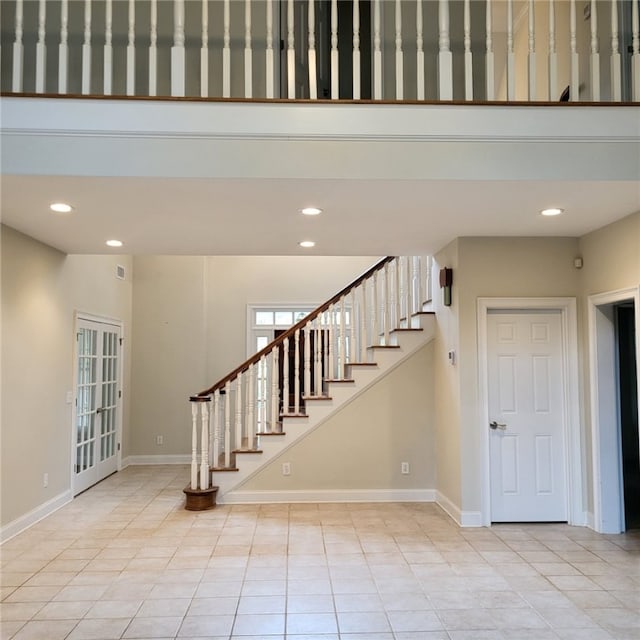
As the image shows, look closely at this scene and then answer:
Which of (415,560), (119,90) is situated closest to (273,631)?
(415,560)

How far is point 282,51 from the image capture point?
14.6ft

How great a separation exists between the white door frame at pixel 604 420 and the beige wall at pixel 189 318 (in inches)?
143

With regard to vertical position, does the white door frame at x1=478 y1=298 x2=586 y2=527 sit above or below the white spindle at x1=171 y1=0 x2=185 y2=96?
below

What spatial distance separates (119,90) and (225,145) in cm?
139

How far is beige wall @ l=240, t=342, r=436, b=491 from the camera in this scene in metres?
5.38

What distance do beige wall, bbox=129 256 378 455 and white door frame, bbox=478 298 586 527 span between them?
10.3 ft

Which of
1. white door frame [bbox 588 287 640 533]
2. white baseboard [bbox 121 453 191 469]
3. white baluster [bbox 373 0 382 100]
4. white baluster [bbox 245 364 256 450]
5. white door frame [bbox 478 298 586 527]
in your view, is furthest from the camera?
white baseboard [bbox 121 453 191 469]

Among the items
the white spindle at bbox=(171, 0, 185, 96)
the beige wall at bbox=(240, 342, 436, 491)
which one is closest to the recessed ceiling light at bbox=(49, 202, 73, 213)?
the white spindle at bbox=(171, 0, 185, 96)

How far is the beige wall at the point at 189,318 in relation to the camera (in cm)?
734

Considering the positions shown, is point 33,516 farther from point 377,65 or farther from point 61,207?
point 377,65

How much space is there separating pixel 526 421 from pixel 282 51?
3.84 metres

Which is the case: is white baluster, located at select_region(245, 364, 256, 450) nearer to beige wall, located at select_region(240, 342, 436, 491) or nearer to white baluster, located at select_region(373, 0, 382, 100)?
beige wall, located at select_region(240, 342, 436, 491)

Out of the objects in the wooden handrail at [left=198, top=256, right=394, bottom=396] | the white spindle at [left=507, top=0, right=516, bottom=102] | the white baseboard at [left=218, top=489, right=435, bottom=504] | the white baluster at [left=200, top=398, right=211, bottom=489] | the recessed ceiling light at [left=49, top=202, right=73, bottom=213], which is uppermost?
the white spindle at [left=507, top=0, right=516, bottom=102]

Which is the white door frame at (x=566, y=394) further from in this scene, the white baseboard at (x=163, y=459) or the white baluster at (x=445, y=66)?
the white baseboard at (x=163, y=459)
